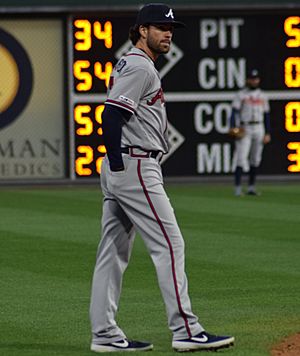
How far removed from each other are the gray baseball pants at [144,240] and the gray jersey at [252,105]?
14.0 metres

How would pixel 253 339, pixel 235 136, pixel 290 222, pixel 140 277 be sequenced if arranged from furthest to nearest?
1. pixel 235 136
2. pixel 290 222
3. pixel 140 277
4. pixel 253 339

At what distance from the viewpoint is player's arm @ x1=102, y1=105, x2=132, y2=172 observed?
7.30 meters

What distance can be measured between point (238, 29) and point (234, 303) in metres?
13.5

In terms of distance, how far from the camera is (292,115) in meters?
22.6

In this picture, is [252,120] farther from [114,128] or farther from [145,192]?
[114,128]

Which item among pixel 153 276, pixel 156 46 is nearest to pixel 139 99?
pixel 156 46

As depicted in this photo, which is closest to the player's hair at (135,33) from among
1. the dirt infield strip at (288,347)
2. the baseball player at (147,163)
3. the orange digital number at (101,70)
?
the baseball player at (147,163)

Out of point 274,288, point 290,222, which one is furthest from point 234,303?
point 290,222

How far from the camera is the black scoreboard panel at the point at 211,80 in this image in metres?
22.3

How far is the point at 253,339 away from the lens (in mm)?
8023

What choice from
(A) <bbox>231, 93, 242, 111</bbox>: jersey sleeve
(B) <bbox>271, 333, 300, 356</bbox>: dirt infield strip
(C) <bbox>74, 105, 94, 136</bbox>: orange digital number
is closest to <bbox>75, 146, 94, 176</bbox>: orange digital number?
(C) <bbox>74, 105, 94, 136</bbox>: orange digital number

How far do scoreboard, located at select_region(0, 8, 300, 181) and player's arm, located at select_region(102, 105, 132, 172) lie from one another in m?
14.9

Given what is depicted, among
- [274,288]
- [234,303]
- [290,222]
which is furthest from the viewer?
[290,222]

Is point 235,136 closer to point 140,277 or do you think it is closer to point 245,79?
point 245,79
